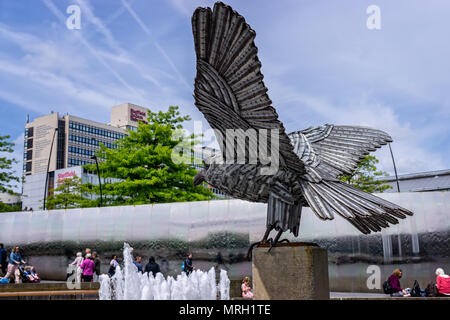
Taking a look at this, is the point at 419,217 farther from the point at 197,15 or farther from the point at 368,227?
the point at 197,15

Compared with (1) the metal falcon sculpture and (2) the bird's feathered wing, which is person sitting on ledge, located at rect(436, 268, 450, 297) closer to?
(2) the bird's feathered wing

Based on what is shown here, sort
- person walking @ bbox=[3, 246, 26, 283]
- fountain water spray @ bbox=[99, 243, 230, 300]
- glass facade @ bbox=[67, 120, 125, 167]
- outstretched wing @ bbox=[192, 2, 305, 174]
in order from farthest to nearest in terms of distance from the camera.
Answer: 1. glass facade @ bbox=[67, 120, 125, 167]
2. person walking @ bbox=[3, 246, 26, 283]
3. fountain water spray @ bbox=[99, 243, 230, 300]
4. outstretched wing @ bbox=[192, 2, 305, 174]

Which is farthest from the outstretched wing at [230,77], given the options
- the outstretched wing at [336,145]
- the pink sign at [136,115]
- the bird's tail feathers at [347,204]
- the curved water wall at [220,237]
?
the pink sign at [136,115]

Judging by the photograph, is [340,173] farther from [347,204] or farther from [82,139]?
[82,139]

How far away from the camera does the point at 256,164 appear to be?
6.93m

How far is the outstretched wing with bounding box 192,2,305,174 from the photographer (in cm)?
578

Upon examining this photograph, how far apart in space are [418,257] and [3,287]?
13.4 m

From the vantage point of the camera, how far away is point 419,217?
1600 centimetres

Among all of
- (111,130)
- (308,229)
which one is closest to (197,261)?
(308,229)

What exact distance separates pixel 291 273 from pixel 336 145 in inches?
106

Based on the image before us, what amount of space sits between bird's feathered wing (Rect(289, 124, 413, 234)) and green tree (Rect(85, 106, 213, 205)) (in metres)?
20.6

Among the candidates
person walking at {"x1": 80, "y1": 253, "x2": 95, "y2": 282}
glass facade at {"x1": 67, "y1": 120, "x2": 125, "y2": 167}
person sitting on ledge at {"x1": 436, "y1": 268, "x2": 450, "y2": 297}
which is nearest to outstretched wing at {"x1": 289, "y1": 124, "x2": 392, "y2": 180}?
person sitting on ledge at {"x1": 436, "y1": 268, "x2": 450, "y2": 297}

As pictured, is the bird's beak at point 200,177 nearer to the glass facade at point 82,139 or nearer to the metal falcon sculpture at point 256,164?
the metal falcon sculpture at point 256,164
